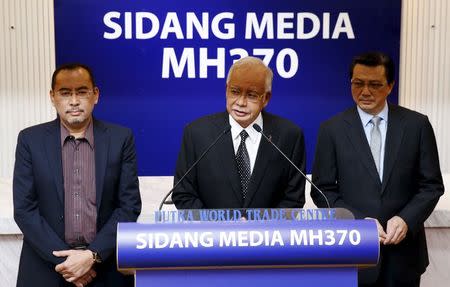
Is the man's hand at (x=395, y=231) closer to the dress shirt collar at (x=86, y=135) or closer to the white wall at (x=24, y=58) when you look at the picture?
the dress shirt collar at (x=86, y=135)

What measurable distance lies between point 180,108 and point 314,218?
2.65 metres

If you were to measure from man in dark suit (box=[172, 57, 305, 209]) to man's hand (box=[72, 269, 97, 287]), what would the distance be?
1.23 feet

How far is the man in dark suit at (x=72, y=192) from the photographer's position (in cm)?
236

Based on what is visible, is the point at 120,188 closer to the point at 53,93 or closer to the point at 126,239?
the point at 53,93

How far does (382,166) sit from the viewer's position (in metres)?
2.51

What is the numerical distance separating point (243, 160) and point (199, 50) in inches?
76.0

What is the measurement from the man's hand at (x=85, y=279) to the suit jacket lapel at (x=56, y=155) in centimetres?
26

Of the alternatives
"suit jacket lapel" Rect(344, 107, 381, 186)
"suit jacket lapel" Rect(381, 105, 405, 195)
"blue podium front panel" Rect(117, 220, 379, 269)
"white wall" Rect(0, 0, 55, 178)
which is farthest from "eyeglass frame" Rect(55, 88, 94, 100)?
"white wall" Rect(0, 0, 55, 178)

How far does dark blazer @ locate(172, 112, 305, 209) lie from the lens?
7.97ft

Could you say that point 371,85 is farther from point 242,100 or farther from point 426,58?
point 426,58

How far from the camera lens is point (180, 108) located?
4.37 m

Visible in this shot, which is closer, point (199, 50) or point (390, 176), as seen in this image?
point (390, 176)

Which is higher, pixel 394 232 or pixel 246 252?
pixel 246 252

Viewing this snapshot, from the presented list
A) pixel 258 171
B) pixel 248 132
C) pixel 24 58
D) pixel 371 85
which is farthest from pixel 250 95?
pixel 24 58
